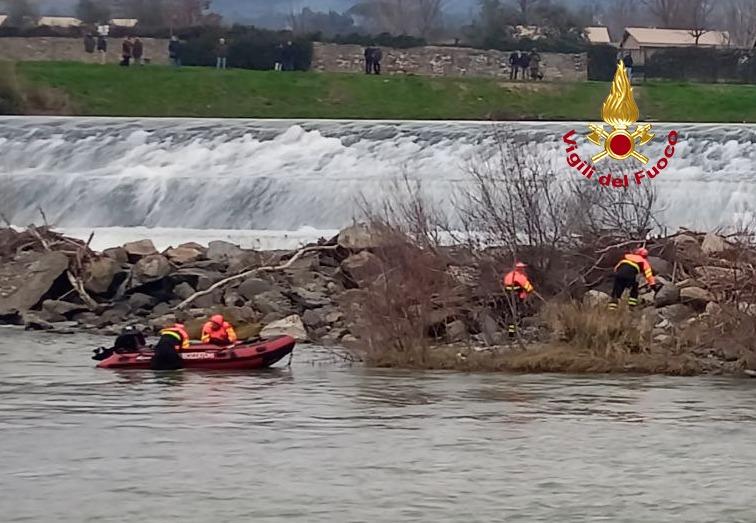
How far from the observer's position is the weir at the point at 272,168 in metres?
40.1

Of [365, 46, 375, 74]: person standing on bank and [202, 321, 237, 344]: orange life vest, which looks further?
[365, 46, 375, 74]: person standing on bank

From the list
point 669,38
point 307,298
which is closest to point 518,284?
point 307,298

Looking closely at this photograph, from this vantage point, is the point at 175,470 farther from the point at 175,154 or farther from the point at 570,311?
the point at 175,154

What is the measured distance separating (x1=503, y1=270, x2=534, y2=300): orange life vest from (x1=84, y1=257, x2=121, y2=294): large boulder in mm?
8224

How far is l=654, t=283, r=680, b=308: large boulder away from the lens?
88.8ft

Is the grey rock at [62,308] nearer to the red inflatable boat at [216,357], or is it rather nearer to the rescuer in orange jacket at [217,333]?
the rescuer in orange jacket at [217,333]

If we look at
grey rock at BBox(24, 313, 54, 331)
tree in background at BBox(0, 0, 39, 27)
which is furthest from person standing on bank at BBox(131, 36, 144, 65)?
grey rock at BBox(24, 313, 54, 331)

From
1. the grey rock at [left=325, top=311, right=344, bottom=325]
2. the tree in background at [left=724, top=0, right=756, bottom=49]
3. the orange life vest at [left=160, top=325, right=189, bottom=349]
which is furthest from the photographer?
the tree in background at [left=724, top=0, right=756, bottom=49]

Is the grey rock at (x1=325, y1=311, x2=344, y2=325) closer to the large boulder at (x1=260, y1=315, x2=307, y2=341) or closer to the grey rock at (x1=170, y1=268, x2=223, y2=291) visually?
the large boulder at (x1=260, y1=315, x2=307, y2=341)

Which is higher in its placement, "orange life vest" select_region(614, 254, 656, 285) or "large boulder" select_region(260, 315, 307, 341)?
"orange life vest" select_region(614, 254, 656, 285)

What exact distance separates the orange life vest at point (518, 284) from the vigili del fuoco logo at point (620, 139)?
19.2ft

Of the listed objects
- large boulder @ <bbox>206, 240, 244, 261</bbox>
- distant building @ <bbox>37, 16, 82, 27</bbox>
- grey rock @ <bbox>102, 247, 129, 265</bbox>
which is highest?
distant building @ <bbox>37, 16, 82, 27</bbox>

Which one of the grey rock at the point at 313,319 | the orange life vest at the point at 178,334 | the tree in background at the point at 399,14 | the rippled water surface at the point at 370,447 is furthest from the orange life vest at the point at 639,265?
the tree in background at the point at 399,14

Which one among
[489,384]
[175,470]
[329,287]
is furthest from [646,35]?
[175,470]
